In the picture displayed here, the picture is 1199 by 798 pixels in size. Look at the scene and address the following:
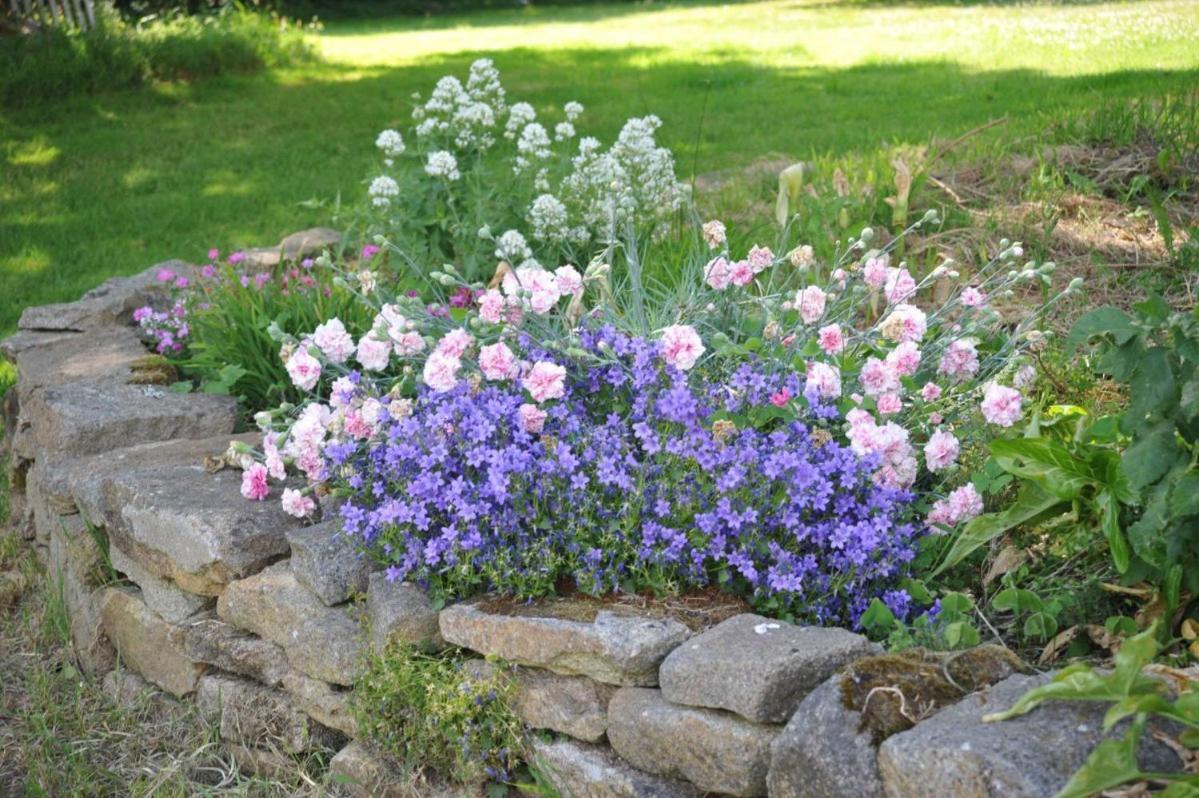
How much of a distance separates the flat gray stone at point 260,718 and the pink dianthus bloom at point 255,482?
50 cm

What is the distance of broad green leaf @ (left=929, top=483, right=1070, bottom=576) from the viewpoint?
2611 millimetres

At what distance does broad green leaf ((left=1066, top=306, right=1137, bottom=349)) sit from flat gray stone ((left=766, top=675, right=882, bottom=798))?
0.77 metres

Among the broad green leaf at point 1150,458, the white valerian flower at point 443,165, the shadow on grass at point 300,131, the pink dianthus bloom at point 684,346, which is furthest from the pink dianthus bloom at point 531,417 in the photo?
the shadow on grass at point 300,131

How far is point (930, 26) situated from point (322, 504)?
12578 mm

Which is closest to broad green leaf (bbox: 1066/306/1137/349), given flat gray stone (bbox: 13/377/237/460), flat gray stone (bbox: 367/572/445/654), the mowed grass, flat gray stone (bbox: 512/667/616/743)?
flat gray stone (bbox: 512/667/616/743)

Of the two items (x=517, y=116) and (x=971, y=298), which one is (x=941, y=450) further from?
(x=517, y=116)

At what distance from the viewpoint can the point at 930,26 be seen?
14.3 m

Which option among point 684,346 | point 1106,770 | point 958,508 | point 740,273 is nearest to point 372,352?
point 684,346

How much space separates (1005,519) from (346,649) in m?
1.50

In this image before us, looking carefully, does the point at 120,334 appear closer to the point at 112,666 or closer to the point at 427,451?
the point at 112,666

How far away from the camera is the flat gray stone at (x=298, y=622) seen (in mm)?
2998

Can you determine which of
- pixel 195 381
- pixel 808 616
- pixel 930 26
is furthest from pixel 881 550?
pixel 930 26

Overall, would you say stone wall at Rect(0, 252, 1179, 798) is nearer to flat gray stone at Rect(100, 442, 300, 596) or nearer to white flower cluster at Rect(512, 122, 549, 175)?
flat gray stone at Rect(100, 442, 300, 596)

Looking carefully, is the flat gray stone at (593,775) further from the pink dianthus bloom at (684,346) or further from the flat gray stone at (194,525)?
the flat gray stone at (194,525)
